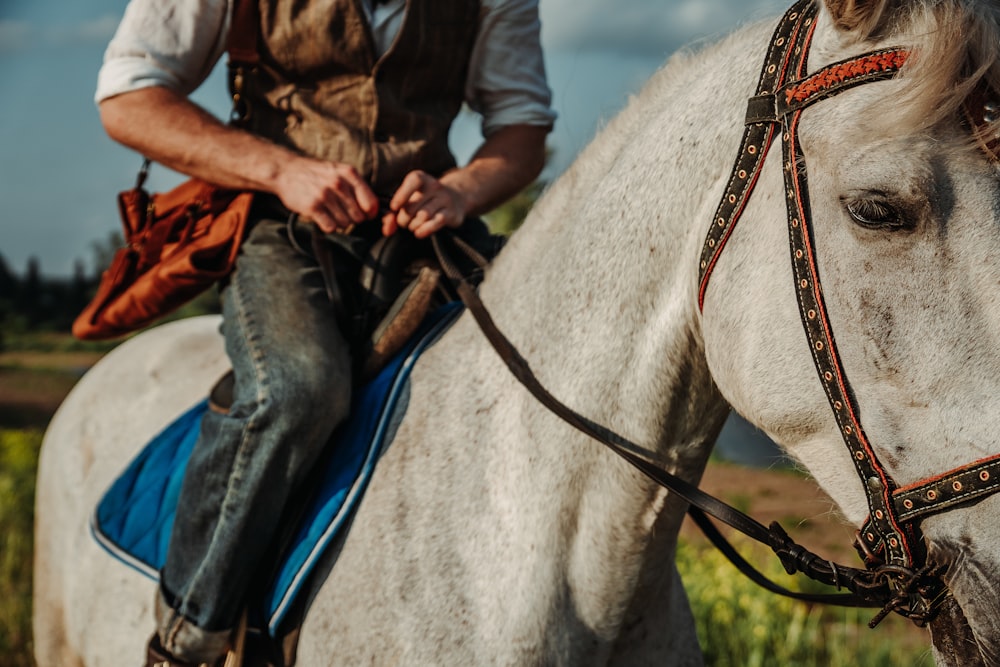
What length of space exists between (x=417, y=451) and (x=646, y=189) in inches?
32.4

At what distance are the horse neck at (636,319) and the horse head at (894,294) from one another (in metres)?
0.17

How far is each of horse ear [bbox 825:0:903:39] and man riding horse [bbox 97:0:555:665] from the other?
121 cm

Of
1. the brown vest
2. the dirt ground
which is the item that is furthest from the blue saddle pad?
the dirt ground

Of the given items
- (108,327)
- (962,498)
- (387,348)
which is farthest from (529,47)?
(962,498)

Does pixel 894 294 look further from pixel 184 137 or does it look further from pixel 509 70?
pixel 184 137

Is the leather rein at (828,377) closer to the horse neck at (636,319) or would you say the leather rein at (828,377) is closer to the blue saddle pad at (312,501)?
the horse neck at (636,319)

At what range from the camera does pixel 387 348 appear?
7.84ft

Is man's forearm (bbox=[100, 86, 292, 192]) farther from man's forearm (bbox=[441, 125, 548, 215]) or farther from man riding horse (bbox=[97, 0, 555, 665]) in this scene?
man's forearm (bbox=[441, 125, 548, 215])

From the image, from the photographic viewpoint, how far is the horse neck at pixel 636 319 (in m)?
1.78

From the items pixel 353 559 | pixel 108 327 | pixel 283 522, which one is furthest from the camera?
pixel 108 327

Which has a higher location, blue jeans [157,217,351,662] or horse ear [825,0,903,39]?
horse ear [825,0,903,39]

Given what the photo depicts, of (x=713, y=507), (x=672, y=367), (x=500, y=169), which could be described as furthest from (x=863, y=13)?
(x=500, y=169)

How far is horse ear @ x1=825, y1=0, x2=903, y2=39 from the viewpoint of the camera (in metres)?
1.51

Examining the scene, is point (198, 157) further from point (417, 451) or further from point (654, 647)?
point (654, 647)
